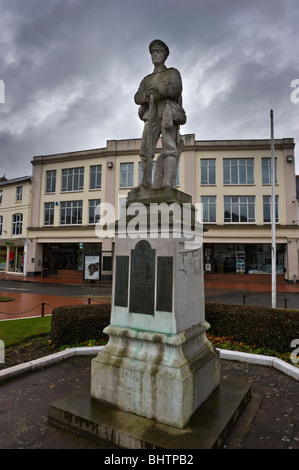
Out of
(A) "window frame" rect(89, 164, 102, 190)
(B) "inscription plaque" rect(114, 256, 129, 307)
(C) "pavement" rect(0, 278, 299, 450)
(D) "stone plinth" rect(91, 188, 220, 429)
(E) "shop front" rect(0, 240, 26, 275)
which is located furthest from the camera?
(E) "shop front" rect(0, 240, 26, 275)

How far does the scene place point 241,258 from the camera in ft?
97.1

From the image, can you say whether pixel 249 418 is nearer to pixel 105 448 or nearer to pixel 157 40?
pixel 105 448

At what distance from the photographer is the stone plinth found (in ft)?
11.7

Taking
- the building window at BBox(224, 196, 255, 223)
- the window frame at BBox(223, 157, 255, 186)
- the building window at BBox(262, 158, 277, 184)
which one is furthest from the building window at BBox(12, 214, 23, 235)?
the building window at BBox(262, 158, 277, 184)

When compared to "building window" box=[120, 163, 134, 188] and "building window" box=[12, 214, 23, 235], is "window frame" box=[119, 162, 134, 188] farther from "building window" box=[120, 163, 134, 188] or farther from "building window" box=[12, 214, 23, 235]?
"building window" box=[12, 214, 23, 235]

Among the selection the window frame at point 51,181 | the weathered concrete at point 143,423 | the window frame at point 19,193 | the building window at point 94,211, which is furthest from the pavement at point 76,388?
the window frame at point 19,193

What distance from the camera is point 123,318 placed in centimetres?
422

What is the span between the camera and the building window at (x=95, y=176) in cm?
3148

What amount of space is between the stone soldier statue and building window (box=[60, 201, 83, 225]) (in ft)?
90.9

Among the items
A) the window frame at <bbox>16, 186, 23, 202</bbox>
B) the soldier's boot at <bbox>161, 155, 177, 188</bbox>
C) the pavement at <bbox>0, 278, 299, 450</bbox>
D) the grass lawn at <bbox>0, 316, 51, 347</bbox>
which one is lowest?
the pavement at <bbox>0, 278, 299, 450</bbox>

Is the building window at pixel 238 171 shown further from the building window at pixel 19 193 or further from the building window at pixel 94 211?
the building window at pixel 19 193

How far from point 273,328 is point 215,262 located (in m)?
23.9

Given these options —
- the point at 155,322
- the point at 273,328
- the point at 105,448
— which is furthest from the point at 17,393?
the point at 273,328
